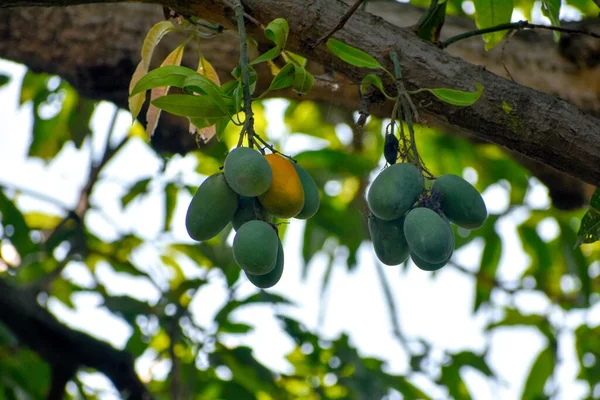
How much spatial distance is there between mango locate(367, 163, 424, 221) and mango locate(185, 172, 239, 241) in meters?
0.19

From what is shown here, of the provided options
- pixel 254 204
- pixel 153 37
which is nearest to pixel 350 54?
pixel 254 204

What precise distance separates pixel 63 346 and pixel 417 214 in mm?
1604

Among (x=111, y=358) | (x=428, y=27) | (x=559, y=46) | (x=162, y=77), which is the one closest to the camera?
(x=162, y=77)

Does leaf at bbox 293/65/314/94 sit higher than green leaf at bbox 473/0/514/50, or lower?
higher

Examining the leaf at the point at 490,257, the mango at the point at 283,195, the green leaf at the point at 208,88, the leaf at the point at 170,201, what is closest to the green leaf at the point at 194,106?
the green leaf at the point at 208,88

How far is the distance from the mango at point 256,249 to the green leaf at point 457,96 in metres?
0.33

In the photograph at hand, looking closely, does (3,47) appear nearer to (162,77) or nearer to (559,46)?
(162,77)

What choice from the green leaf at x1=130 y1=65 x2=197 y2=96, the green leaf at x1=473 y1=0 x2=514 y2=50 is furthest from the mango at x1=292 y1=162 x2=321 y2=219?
the green leaf at x1=473 y1=0 x2=514 y2=50

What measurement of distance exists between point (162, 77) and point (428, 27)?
521 millimetres

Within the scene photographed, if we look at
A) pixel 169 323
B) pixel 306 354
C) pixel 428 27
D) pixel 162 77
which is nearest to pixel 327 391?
pixel 306 354

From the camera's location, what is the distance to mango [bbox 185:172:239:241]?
977 mm

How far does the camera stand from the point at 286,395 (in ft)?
8.16

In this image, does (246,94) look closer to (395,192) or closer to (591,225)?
(395,192)

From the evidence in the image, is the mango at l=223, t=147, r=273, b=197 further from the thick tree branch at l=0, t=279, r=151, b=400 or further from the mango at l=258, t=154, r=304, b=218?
the thick tree branch at l=0, t=279, r=151, b=400
